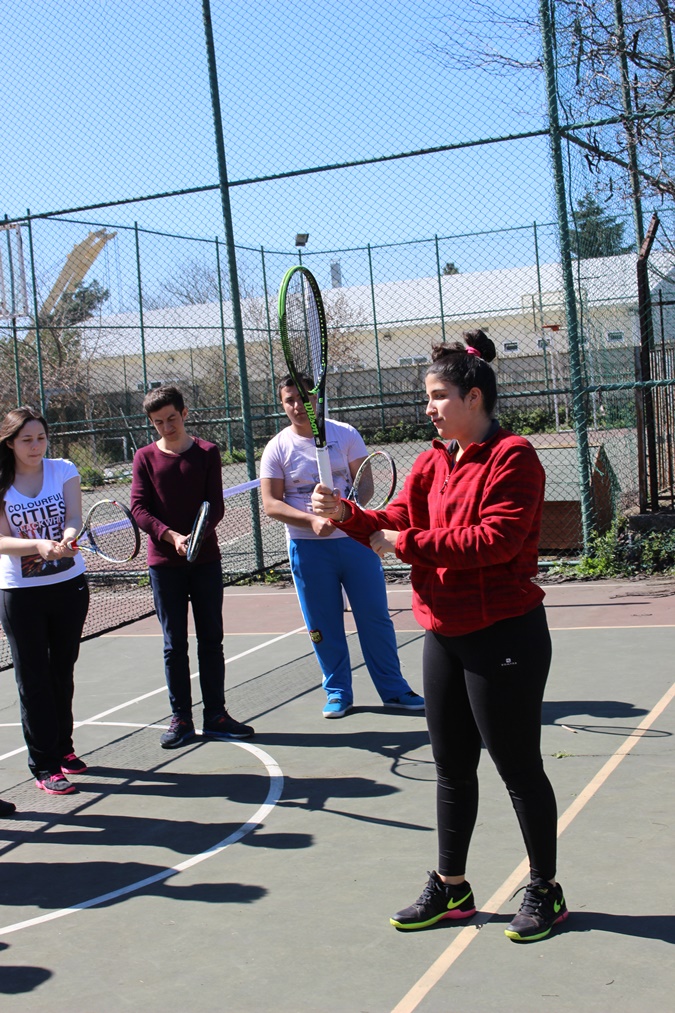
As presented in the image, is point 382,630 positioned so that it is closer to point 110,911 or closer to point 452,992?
point 110,911

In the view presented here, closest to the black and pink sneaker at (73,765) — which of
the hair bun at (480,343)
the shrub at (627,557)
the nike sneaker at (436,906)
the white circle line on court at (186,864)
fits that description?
the white circle line on court at (186,864)

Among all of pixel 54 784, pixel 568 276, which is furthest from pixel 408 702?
pixel 568 276

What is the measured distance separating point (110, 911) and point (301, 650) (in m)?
3.95

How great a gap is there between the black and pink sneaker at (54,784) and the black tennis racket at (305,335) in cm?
213

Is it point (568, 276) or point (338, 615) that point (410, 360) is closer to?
point (568, 276)

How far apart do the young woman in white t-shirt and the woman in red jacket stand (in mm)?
2279

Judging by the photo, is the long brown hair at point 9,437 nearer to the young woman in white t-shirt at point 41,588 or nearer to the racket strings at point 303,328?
the young woman in white t-shirt at point 41,588

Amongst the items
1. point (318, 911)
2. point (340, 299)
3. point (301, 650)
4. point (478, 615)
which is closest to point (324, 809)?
point (318, 911)

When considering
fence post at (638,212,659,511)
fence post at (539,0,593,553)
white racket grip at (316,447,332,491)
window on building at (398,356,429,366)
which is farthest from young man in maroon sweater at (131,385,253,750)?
window on building at (398,356,429,366)

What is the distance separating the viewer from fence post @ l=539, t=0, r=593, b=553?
9133mm

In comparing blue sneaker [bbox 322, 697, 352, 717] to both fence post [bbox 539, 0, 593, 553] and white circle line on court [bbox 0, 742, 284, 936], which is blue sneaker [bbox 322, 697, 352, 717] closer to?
white circle line on court [bbox 0, 742, 284, 936]

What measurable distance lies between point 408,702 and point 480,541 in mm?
3112

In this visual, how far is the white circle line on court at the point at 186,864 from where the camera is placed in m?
3.88

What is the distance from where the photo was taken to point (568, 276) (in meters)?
9.41
